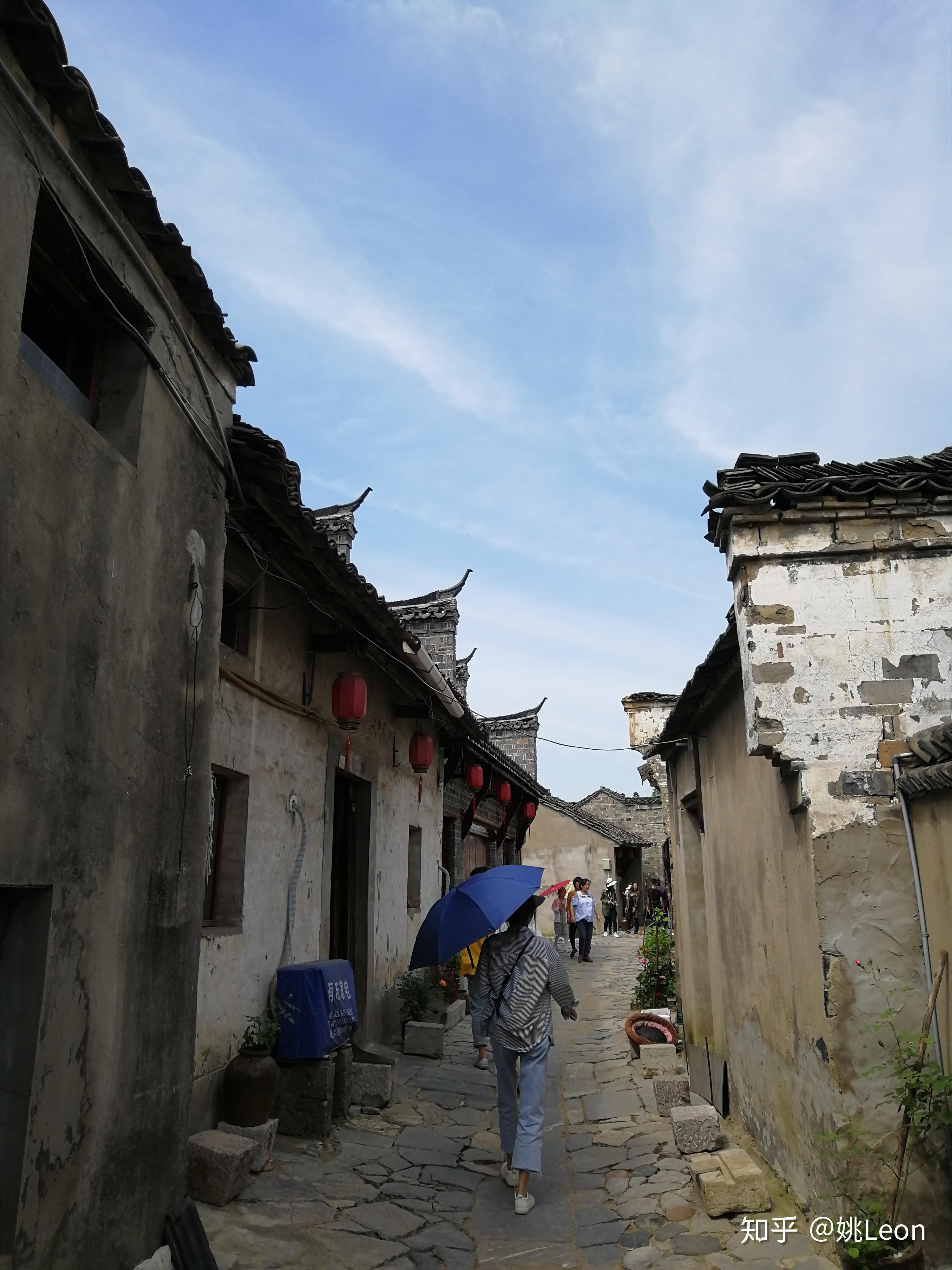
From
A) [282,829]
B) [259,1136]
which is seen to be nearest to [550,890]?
[282,829]

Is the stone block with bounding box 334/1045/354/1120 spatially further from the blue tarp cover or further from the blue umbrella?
the blue umbrella

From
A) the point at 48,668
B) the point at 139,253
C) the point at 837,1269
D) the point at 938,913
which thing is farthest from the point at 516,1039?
the point at 139,253

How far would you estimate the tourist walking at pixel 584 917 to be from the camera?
60.7 ft

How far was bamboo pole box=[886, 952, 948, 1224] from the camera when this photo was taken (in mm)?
3949

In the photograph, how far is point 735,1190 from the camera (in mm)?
4980

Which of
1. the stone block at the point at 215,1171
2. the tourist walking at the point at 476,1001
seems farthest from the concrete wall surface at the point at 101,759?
the tourist walking at the point at 476,1001

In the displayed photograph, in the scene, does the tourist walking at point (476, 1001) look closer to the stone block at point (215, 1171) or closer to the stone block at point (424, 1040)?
the stone block at point (424, 1040)

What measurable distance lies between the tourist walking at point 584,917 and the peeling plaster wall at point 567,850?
34.9 feet

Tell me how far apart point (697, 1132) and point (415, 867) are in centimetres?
609

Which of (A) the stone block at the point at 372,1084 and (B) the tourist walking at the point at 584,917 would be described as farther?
(B) the tourist walking at the point at 584,917

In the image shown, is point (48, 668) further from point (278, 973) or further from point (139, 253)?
point (278, 973)

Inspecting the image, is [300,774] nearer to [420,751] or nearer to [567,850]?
[420,751]

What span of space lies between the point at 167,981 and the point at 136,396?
2556 mm

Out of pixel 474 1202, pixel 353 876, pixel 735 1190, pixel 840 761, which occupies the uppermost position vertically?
pixel 840 761
